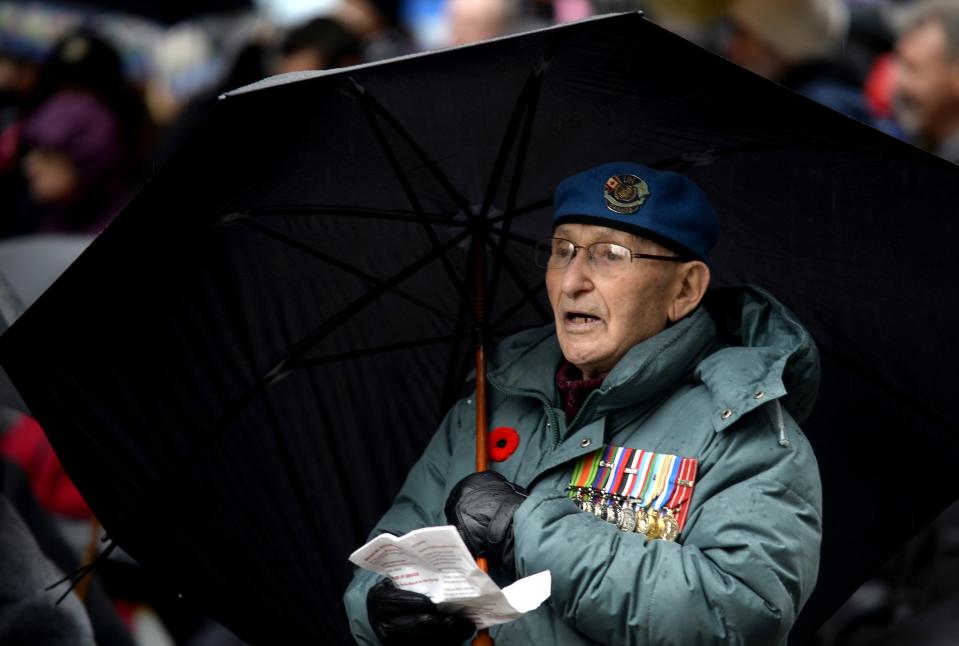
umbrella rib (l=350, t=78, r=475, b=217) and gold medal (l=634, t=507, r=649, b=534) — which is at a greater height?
umbrella rib (l=350, t=78, r=475, b=217)

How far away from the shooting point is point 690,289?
4.61 m

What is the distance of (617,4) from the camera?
8.48 meters

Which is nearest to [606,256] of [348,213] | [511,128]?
[511,128]

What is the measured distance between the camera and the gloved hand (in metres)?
4.16

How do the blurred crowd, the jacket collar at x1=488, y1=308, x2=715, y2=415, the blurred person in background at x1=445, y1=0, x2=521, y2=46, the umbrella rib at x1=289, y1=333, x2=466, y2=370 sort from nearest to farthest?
the jacket collar at x1=488, y1=308, x2=715, y2=415 < the umbrella rib at x1=289, y1=333, x2=466, y2=370 < the blurred crowd < the blurred person in background at x1=445, y1=0, x2=521, y2=46

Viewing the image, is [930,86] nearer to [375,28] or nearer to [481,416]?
[481,416]

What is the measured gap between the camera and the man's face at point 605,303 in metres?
4.47

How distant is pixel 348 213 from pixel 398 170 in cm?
Answer: 22

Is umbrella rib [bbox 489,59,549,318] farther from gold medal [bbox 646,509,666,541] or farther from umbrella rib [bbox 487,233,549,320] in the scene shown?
gold medal [bbox 646,509,666,541]

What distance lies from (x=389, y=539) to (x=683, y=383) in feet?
2.93

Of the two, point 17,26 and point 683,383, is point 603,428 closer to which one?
point 683,383

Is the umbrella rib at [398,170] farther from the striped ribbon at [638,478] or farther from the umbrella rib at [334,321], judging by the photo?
the striped ribbon at [638,478]

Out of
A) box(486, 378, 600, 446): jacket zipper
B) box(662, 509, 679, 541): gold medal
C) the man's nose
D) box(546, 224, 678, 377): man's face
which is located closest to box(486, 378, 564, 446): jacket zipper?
box(486, 378, 600, 446): jacket zipper

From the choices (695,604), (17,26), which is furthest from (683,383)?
(17,26)
